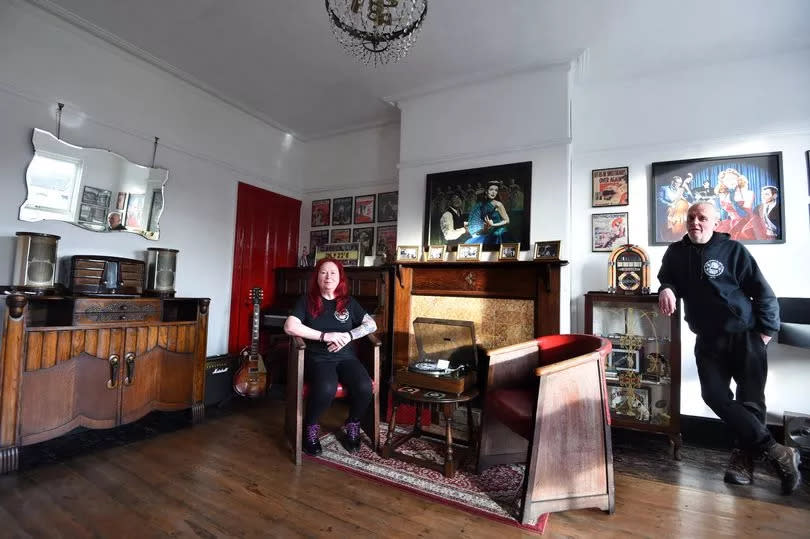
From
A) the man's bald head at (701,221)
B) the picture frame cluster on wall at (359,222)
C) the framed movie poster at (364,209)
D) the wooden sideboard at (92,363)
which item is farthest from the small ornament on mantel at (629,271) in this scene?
the wooden sideboard at (92,363)

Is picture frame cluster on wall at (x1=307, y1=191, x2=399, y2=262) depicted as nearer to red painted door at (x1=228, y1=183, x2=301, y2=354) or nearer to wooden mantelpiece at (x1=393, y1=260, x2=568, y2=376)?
red painted door at (x1=228, y1=183, x2=301, y2=354)

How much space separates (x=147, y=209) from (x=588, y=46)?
4292 mm

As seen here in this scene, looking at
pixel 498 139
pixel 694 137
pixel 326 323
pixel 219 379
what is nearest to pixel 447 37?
pixel 498 139

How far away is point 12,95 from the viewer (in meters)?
2.91

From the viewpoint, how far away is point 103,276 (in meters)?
3.10

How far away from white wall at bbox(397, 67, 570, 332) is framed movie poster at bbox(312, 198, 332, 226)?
1.43m

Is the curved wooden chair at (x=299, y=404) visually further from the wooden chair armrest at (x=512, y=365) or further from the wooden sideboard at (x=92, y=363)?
the wooden sideboard at (x=92, y=363)

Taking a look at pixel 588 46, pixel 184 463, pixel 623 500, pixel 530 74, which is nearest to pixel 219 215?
pixel 184 463

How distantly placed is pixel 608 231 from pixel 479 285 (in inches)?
52.0

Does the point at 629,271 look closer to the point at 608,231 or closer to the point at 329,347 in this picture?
the point at 608,231

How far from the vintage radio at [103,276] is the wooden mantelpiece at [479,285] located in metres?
2.34

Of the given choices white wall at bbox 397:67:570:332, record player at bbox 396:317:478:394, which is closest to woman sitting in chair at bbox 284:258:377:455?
record player at bbox 396:317:478:394

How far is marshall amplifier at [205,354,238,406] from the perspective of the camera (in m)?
4.00

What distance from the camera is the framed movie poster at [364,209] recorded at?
495 cm
